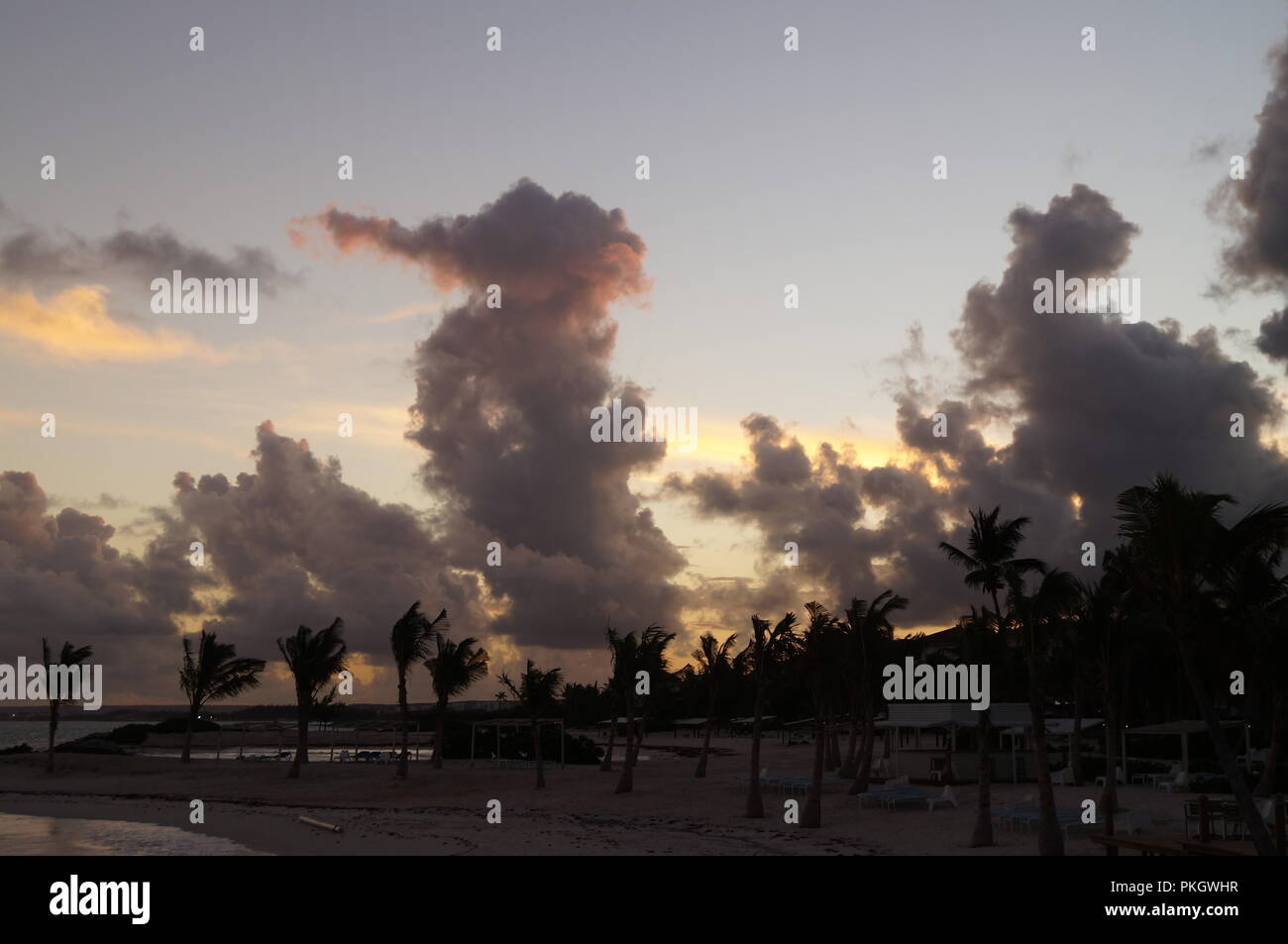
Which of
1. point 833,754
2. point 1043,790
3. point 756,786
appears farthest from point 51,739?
point 1043,790

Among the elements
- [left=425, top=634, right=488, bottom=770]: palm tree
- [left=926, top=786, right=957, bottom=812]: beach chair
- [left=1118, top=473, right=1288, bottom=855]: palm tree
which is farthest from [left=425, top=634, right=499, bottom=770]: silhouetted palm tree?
[left=1118, top=473, right=1288, bottom=855]: palm tree

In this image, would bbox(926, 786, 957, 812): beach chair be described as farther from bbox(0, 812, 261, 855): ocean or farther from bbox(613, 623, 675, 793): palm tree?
bbox(0, 812, 261, 855): ocean

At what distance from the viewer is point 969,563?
2242cm

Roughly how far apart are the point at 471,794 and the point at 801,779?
42.6 ft

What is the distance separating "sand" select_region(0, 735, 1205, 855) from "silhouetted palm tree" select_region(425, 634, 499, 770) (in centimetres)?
280

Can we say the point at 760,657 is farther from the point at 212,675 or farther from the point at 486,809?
the point at 212,675

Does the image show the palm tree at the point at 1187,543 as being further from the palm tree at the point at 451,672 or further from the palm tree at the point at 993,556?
the palm tree at the point at 451,672

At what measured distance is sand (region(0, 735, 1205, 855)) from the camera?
2566cm

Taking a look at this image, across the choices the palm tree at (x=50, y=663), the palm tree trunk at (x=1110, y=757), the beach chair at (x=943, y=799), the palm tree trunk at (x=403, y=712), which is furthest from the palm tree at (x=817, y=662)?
the palm tree at (x=50, y=663)

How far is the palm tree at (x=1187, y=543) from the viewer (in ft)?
60.1

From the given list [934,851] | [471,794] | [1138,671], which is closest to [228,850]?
[471,794]

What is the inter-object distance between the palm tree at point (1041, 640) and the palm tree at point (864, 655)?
41.8 ft

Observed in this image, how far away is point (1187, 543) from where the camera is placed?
1836cm
